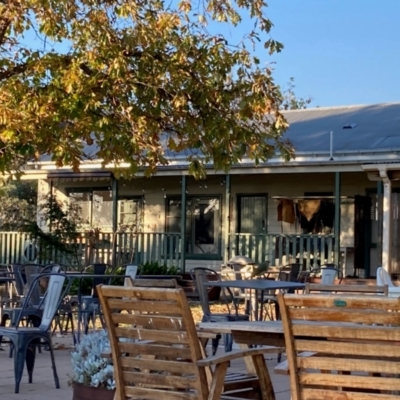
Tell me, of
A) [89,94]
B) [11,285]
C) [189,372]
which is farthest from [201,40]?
[189,372]

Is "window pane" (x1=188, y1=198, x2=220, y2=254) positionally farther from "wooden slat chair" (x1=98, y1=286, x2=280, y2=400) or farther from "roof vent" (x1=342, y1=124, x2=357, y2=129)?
"wooden slat chair" (x1=98, y1=286, x2=280, y2=400)

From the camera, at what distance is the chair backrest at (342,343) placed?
362cm

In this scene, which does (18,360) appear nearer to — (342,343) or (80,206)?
(342,343)

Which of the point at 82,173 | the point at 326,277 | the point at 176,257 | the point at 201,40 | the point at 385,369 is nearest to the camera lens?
the point at 385,369

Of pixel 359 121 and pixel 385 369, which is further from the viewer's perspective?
pixel 359 121

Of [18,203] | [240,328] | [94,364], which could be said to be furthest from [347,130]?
[18,203]

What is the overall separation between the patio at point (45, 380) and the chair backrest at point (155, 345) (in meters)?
2.26

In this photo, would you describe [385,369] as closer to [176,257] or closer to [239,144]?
[239,144]

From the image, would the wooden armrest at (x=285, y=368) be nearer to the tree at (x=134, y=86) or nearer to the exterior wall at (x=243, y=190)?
the tree at (x=134, y=86)

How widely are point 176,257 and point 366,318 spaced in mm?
14798

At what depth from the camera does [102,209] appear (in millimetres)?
21453

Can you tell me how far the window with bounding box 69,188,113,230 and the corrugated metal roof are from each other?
5.05m

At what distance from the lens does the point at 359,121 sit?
1914 centimetres

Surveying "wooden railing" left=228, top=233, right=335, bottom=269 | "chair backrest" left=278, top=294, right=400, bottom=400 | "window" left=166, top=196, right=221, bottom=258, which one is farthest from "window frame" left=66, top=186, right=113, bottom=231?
"chair backrest" left=278, top=294, right=400, bottom=400
